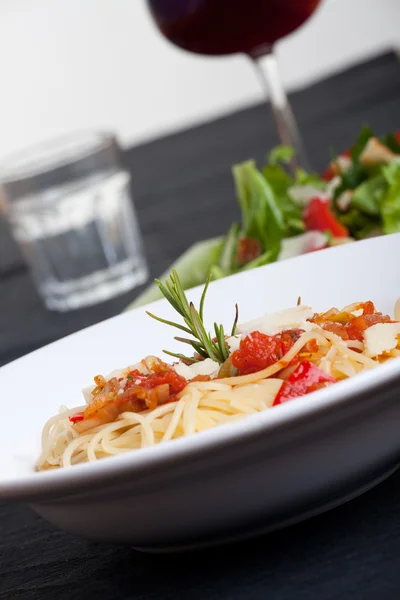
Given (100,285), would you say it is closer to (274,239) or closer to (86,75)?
(274,239)

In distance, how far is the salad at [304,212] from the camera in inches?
63.3

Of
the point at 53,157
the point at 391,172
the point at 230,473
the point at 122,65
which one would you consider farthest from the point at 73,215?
the point at 122,65

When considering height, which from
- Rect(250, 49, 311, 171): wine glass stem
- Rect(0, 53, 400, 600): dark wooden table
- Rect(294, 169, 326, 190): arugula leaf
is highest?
Rect(250, 49, 311, 171): wine glass stem

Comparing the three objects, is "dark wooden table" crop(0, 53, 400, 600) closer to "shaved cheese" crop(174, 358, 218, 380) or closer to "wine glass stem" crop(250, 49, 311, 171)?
"shaved cheese" crop(174, 358, 218, 380)

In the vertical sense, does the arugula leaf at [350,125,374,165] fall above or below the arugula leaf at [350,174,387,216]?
above

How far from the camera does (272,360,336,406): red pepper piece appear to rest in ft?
2.61

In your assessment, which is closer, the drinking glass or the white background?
the drinking glass

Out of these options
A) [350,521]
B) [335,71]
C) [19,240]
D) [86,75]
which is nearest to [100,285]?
[19,240]

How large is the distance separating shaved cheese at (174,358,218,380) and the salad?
2.09 feet

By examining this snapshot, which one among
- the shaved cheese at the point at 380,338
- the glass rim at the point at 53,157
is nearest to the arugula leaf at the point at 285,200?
the glass rim at the point at 53,157

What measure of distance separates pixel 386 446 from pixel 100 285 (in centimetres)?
150

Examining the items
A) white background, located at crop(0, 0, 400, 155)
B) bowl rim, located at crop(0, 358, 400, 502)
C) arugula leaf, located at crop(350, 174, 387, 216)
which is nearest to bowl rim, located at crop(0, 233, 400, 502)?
bowl rim, located at crop(0, 358, 400, 502)

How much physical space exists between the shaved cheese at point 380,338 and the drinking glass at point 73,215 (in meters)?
1.38

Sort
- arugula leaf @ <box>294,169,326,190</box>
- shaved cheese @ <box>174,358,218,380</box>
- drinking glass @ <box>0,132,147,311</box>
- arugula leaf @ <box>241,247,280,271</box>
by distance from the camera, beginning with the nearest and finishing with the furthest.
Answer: shaved cheese @ <box>174,358,218,380</box>, arugula leaf @ <box>241,247,280,271</box>, arugula leaf @ <box>294,169,326,190</box>, drinking glass @ <box>0,132,147,311</box>
